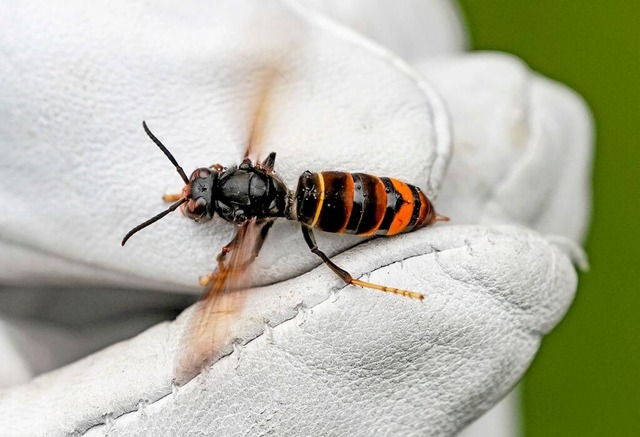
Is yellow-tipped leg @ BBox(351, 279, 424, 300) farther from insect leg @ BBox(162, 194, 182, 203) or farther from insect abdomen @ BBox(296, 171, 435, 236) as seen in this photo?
insect leg @ BBox(162, 194, 182, 203)

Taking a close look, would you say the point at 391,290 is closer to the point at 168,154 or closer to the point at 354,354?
the point at 354,354

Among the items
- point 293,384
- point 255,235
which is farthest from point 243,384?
point 255,235

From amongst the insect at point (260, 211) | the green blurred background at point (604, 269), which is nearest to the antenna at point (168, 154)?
the insect at point (260, 211)

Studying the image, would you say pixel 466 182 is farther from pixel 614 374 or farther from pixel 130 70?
pixel 614 374

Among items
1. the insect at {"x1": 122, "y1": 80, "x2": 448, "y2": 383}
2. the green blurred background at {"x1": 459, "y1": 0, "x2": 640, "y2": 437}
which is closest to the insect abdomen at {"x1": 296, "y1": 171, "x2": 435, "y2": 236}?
the insect at {"x1": 122, "y1": 80, "x2": 448, "y2": 383}

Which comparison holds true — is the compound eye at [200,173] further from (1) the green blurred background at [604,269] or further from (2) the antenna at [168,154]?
(1) the green blurred background at [604,269]

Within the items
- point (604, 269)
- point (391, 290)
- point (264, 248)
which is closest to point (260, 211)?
Answer: point (264, 248)
